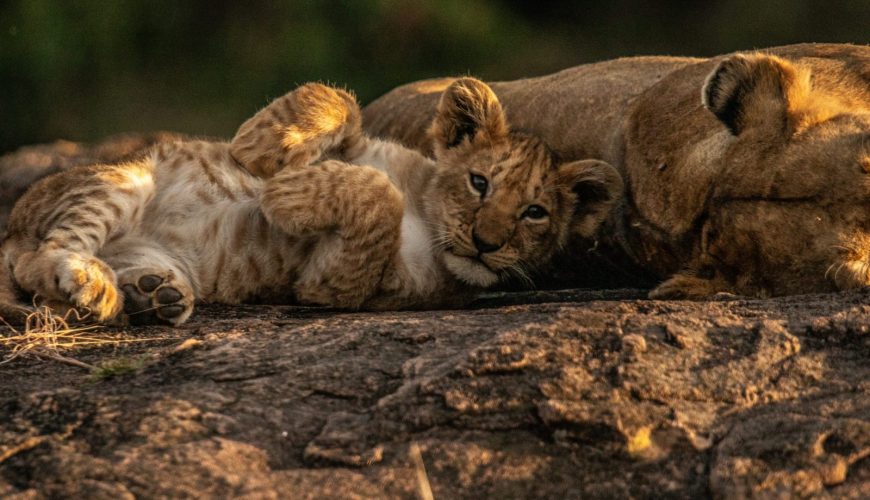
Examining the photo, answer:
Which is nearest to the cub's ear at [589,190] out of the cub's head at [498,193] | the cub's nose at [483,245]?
the cub's head at [498,193]

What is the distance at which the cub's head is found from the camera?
343cm

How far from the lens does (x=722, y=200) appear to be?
3.01 meters

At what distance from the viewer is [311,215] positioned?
10.8 feet

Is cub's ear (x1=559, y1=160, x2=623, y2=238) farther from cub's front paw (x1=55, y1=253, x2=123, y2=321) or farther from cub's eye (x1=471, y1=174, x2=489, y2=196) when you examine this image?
cub's front paw (x1=55, y1=253, x2=123, y2=321)

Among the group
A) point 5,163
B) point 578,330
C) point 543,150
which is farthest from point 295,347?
point 5,163

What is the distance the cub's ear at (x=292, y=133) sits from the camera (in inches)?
143

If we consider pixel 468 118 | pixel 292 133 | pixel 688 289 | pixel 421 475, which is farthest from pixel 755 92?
pixel 421 475

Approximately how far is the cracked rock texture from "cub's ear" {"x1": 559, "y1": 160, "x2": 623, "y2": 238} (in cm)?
100

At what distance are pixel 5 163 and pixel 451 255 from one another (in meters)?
2.85

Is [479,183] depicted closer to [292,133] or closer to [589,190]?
[589,190]

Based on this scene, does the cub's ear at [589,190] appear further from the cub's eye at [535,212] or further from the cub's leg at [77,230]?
the cub's leg at [77,230]

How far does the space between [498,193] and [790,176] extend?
0.90 m

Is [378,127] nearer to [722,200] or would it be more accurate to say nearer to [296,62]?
[722,200]

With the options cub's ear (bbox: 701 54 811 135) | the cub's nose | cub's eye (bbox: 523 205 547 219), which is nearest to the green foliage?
the cub's nose
